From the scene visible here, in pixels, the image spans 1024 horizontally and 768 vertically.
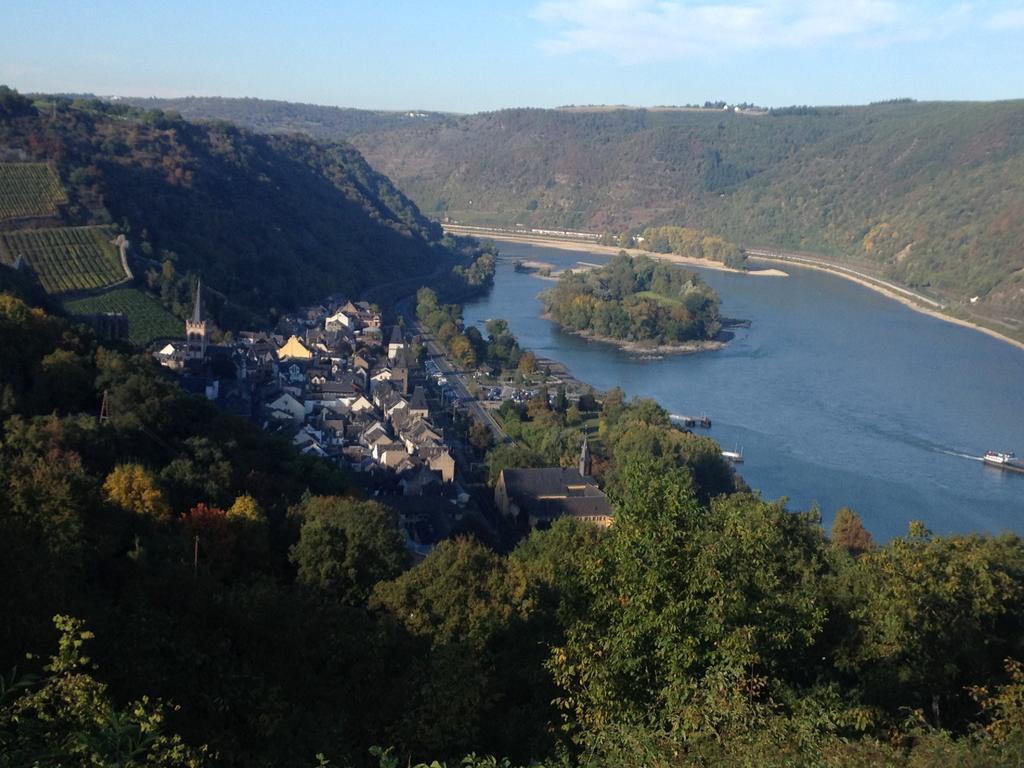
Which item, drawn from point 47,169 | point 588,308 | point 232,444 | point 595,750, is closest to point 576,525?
point 232,444

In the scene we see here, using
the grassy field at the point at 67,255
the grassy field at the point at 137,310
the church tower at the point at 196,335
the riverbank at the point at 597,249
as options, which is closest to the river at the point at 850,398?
the church tower at the point at 196,335

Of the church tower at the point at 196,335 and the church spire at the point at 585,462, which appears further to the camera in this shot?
the church tower at the point at 196,335

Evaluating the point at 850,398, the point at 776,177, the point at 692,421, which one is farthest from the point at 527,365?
the point at 776,177

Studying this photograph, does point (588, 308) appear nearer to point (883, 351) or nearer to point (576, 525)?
point (883, 351)

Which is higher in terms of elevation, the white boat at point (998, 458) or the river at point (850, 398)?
the white boat at point (998, 458)

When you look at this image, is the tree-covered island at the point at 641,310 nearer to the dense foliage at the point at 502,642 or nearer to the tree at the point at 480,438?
the tree at the point at 480,438

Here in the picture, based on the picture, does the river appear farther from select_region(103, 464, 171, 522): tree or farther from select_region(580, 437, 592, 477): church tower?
select_region(103, 464, 171, 522): tree
